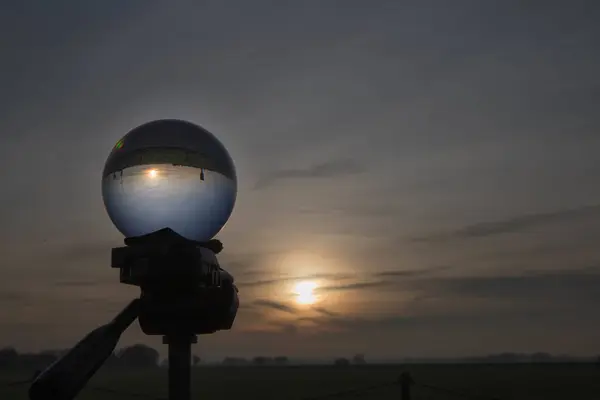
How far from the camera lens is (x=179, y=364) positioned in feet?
10.6

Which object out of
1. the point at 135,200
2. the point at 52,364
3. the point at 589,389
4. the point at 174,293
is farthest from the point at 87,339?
the point at 589,389

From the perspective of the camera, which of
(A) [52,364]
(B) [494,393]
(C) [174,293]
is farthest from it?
(B) [494,393]

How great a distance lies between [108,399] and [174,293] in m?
43.5

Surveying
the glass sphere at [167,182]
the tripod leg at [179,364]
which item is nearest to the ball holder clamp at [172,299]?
the tripod leg at [179,364]

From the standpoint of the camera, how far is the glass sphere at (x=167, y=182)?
3186 millimetres

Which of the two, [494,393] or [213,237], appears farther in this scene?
[494,393]

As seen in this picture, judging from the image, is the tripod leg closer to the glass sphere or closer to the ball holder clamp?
the ball holder clamp

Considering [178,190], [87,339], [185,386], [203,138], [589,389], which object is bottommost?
[589,389]

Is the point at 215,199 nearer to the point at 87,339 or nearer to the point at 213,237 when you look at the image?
the point at 213,237

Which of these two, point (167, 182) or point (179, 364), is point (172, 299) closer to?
point (179, 364)

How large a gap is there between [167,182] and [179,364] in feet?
2.90

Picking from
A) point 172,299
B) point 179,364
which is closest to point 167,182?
point 172,299

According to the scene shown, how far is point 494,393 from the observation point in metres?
42.2

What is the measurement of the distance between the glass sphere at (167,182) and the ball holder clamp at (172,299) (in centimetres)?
10
